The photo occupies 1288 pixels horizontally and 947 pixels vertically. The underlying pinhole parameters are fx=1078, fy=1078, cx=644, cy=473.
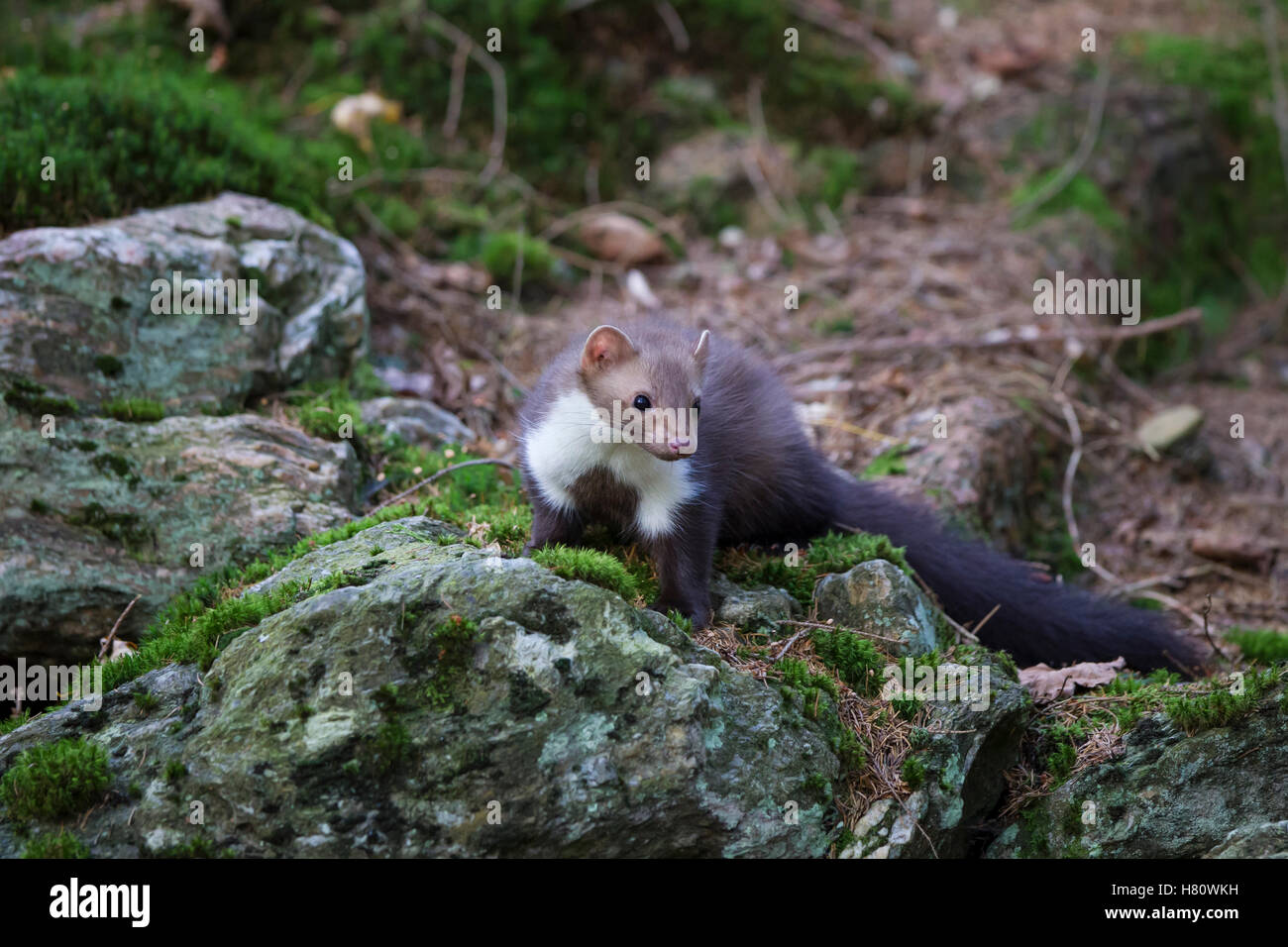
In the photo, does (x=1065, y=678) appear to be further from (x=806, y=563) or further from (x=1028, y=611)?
(x=806, y=563)

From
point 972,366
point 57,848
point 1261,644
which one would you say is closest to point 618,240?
point 972,366

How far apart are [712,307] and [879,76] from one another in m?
3.45

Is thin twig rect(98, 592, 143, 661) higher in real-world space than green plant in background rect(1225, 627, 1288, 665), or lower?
higher

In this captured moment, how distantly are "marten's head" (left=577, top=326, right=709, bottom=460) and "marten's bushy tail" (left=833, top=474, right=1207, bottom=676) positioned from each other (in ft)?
4.83

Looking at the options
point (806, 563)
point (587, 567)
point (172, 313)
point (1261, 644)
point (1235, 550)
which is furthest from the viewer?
point (1235, 550)

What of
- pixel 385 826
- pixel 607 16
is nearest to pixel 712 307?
pixel 607 16

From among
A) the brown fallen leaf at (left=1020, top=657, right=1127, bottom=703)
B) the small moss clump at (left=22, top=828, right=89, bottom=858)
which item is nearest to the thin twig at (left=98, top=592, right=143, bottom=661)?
the small moss clump at (left=22, top=828, right=89, bottom=858)

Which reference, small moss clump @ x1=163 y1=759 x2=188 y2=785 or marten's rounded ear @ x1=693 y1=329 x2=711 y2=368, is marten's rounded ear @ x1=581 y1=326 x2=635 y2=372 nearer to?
marten's rounded ear @ x1=693 y1=329 x2=711 y2=368

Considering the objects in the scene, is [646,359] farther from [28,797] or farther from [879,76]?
[879,76]

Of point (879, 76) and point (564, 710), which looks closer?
point (564, 710)

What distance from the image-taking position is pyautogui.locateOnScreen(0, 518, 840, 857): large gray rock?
3.42 metres

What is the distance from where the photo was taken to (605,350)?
4430 mm

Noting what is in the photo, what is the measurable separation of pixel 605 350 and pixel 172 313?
249 centimetres

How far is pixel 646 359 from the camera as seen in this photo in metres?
4.37
